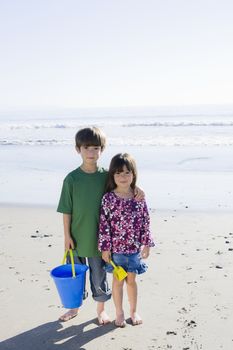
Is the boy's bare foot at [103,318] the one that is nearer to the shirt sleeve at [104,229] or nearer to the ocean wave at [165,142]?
the shirt sleeve at [104,229]

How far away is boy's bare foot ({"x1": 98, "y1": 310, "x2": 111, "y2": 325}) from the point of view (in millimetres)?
3629

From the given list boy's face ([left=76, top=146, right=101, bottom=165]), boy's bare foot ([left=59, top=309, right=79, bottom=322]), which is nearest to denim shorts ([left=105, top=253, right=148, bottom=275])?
boy's bare foot ([left=59, top=309, right=79, bottom=322])

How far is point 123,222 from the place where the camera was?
344 centimetres

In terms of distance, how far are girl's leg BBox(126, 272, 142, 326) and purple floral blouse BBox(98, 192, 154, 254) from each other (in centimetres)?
22

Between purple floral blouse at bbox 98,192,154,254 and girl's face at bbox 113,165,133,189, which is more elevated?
girl's face at bbox 113,165,133,189

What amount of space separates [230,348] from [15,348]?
58.8 inches

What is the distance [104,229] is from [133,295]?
0.59m

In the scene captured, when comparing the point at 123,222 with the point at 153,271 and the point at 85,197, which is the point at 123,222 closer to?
the point at 85,197

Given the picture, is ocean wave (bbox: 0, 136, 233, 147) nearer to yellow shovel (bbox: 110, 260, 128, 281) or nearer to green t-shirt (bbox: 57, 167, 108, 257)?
green t-shirt (bbox: 57, 167, 108, 257)

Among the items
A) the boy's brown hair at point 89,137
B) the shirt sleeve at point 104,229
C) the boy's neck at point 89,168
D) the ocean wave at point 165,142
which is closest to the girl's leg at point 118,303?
the shirt sleeve at point 104,229

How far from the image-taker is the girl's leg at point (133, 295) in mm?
3541

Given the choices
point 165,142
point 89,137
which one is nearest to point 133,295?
point 89,137

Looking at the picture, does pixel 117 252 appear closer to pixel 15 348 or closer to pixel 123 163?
pixel 123 163

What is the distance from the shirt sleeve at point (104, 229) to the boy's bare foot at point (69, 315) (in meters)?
0.66
